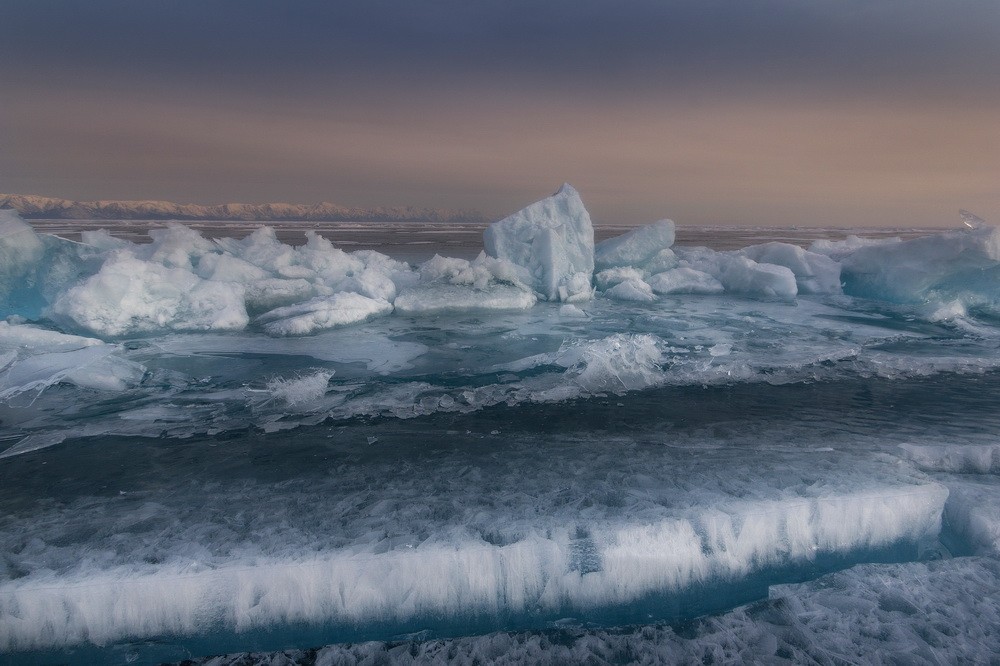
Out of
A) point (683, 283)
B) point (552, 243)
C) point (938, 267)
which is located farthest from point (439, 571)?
point (938, 267)

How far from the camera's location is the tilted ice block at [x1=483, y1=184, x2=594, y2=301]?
1116cm

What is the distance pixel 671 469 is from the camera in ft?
12.5

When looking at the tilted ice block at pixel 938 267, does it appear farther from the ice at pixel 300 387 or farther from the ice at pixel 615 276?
the ice at pixel 300 387

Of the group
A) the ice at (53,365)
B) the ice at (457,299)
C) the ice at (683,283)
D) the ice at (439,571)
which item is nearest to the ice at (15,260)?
the ice at (53,365)

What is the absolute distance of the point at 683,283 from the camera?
41.1 ft

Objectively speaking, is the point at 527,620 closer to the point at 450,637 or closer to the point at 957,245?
the point at 450,637

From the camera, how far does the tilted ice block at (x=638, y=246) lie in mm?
12898

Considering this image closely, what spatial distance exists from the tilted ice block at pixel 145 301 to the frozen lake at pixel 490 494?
1.9 inches

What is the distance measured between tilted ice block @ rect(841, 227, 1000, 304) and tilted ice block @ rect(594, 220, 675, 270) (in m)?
4.23

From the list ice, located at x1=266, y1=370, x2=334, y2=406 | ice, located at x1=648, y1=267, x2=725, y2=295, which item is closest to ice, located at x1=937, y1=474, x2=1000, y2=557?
ice, located at x1=266, y1=370, x2=334, y2=406

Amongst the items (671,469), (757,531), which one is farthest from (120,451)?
(757,531)

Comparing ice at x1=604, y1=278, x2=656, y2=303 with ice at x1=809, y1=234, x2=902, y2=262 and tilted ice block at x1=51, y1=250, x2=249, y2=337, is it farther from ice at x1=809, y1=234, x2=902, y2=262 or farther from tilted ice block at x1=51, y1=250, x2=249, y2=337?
tilted ice block at x1=51, y1=250, x2=249, y2=337

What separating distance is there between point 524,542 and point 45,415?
4.73m

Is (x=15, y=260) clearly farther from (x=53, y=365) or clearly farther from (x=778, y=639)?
(x=778, y=639)
